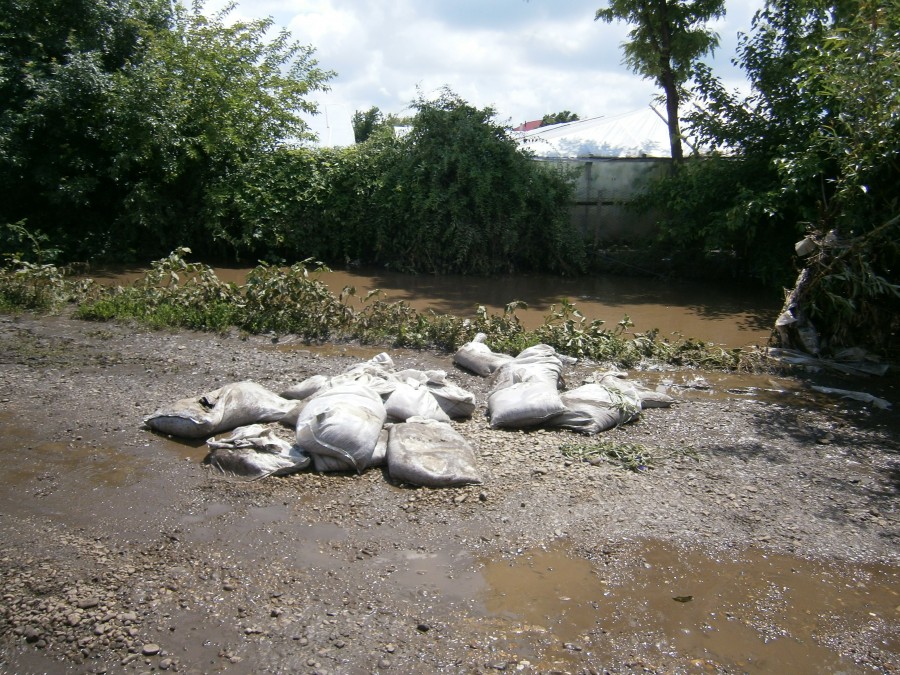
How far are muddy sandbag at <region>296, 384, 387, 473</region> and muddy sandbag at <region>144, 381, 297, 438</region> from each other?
1.62 feet

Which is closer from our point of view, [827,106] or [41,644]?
[41,644]

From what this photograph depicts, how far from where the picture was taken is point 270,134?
1207 cm

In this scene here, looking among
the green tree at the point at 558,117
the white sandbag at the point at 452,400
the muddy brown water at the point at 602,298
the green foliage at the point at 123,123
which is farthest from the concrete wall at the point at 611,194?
the green tree at the point at 558,117

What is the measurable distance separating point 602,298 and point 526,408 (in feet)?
17.8

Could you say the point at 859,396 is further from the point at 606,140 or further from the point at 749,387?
the point at 606,140

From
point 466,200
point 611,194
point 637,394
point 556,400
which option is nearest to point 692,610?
point 556,400

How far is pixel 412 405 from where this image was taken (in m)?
4.82

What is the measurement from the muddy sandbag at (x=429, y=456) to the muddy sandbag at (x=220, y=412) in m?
0.93

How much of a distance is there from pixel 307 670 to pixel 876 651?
7.32 feet

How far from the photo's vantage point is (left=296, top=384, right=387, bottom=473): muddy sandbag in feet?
13.7

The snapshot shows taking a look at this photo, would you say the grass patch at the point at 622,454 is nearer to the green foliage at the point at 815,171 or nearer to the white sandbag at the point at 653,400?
the white sandbag at the point at 653,400

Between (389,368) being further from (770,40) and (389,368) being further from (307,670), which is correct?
(770,40)

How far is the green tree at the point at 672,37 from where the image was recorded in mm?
11938

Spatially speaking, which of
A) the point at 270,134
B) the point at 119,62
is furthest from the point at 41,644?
the point at 119,62
